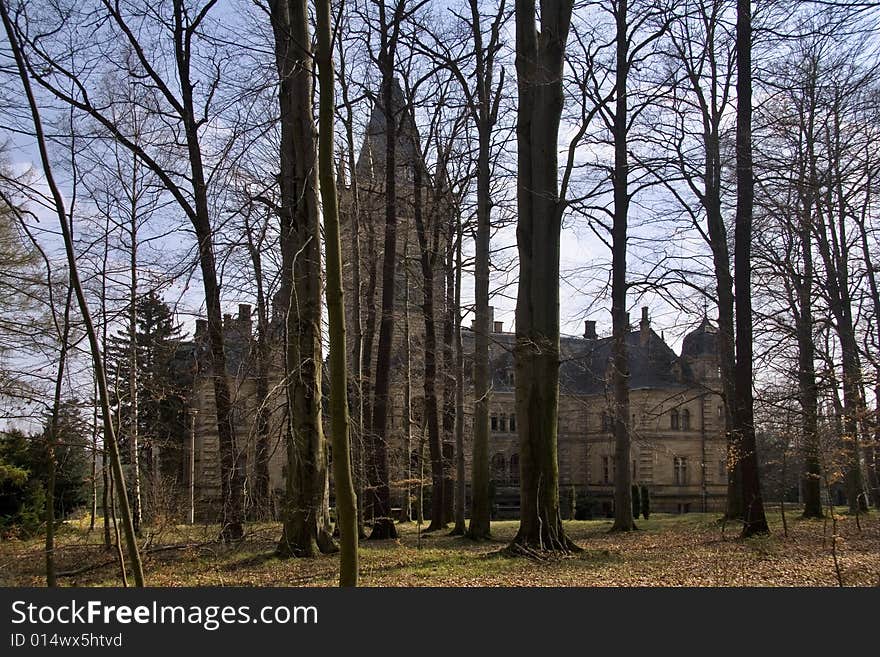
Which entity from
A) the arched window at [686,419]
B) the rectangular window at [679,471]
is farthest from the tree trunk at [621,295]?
the arched window at [686,419]

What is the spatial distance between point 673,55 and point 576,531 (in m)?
13.2

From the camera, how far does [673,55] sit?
21.4 metres

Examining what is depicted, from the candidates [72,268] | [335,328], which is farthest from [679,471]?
[72,268]

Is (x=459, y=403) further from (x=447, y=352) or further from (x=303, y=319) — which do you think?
(x=303, y=319)

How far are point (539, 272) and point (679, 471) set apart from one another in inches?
1694

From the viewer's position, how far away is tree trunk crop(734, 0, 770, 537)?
16.5 metres

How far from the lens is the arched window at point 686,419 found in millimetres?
54178

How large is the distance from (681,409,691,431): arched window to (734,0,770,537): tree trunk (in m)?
38.2

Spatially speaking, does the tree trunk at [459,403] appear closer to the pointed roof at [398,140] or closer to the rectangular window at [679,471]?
the pointed roof at [398,140]

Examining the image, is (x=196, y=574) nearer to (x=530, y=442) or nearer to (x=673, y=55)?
(x=530, y=442)

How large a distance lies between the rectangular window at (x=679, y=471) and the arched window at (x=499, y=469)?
442 inches

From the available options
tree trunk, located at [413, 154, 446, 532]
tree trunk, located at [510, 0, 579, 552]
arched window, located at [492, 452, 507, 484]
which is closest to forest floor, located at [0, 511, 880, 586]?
tree trunk, located at [510, 0, 579, 552]

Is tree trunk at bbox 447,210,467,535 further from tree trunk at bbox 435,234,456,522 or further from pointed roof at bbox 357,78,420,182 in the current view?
pointed roof at bbox 357,78,420,182

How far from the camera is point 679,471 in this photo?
173ft
